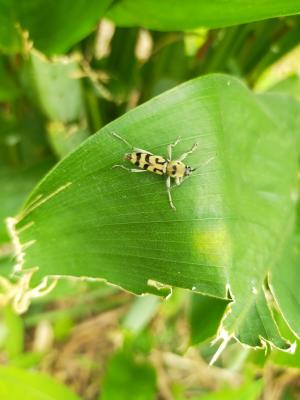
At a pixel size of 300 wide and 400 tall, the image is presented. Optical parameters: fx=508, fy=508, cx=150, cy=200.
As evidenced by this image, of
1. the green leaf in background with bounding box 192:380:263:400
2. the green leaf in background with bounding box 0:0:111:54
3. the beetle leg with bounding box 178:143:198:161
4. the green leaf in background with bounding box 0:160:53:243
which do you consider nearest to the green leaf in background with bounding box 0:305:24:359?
the green leaf in background with bounding box 0:160:53:243

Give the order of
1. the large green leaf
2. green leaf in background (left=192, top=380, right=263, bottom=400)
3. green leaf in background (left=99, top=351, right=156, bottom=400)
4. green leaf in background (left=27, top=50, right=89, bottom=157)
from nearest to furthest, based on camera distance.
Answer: the large green leaf
green leaf in background (left=27, top=50, right=89, bottom=157)
green leaf in background (left=192, top=380, right=263, bottom=400)
green leaf in background (left=99, top=351, right=156, bottom=400)

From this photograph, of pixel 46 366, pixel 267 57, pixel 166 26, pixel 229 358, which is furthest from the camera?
pixel 46 366

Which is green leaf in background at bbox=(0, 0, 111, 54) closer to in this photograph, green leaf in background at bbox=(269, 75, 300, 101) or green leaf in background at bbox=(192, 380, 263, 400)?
green leaf in background at bbox=(269, 75, 300, 101)

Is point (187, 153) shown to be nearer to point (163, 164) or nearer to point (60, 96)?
point (163, 164)

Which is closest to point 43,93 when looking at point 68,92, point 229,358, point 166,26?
point 68,92

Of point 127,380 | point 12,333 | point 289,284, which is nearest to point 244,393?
point 127,380

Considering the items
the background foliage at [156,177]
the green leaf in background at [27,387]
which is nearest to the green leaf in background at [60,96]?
the background foliage at [156,177]

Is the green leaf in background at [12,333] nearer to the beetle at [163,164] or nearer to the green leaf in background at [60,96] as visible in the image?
the green leaf in background at [60,96]

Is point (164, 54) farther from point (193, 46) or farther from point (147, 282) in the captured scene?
point (147, 282)
